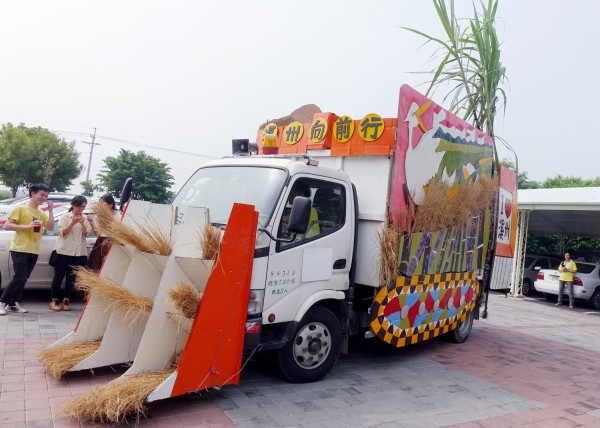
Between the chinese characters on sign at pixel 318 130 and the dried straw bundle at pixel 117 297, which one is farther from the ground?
the chinese characters on sign at pixel 318 130

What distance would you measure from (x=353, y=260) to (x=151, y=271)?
80.6 inches

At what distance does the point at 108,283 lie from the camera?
3.95 metres

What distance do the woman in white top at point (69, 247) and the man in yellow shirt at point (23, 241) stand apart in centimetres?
37

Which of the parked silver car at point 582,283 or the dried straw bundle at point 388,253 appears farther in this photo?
the parked silver car at point 582,283

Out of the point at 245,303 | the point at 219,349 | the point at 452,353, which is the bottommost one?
the point at 452,353

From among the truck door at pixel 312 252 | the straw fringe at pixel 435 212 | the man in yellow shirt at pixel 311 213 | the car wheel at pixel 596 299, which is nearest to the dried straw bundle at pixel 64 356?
the truck door at pixel 312 252

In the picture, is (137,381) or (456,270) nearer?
(137,381)

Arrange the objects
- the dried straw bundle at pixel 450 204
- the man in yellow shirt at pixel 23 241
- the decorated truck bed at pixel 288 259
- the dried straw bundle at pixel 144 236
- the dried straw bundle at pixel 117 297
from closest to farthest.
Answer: the decorated truck bed at pixel 288 259 → the dried straw bundle at pixel 117 297 → the dried straw bundle at pixel 144 236 → the dried straw bundle at pixel 450 204 → the man in yellow shirt at pixel 23 241

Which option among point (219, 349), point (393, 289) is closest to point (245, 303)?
point (219, 349)

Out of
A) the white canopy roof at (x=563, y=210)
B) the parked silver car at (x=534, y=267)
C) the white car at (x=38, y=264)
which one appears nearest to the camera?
the white car at (x=38, y=264)

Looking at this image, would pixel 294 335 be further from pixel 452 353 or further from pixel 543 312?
pixel 543 312

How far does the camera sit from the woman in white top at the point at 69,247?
6.55 m

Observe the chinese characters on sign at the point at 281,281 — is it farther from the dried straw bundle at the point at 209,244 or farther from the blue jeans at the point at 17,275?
the blue jeans at the point at 17,275

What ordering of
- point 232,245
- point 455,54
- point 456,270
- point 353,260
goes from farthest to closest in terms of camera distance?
point 455,54 < point 456,270 < point 353,260 < point 232,245
